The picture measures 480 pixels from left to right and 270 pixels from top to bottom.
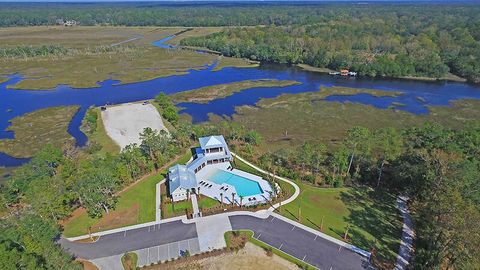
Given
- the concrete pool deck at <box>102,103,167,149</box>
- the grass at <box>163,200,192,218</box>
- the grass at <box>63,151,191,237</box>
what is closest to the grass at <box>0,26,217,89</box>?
the concrete pool deck at <box>102,103,167,149</box>

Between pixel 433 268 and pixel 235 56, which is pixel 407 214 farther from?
pixel 235 56

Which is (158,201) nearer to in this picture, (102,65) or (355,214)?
(355,214)

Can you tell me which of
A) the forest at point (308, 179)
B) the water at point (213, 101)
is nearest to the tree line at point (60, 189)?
the forest at point (308, 179)

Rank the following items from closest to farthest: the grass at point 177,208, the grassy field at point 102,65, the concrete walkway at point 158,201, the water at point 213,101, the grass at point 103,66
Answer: the concrete walkway at point 158,201, the grass at point 177,208, the water at point 213,101, the grass at point 103,66, the grassy field at point 102,65

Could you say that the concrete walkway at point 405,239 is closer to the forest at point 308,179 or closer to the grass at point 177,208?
the forest at point 308,179

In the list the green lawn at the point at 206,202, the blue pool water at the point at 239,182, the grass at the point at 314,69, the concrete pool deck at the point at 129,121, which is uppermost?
the grass at the point at 314,69

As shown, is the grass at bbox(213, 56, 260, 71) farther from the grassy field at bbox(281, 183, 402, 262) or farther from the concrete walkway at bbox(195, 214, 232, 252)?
the concrete walkway at bbox(195, 214, 232, 252)
